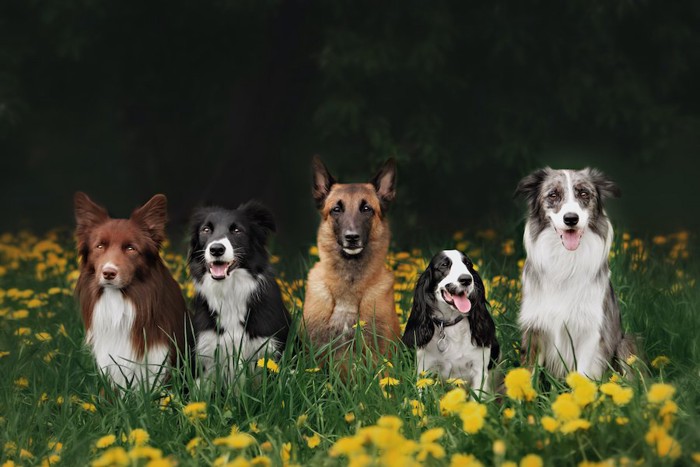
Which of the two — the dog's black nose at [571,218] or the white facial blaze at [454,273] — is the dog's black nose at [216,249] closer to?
the white facial blaze at [454,273]

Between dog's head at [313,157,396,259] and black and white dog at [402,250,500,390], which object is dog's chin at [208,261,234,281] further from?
black and white dog at [402,250,500,390]

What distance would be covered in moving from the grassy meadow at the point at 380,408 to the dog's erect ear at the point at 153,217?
2.81 feet

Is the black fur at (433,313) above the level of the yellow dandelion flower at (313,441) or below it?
above

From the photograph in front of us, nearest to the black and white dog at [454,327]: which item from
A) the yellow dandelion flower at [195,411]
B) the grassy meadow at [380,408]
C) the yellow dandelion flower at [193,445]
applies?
the grassy meadow at [380,408]

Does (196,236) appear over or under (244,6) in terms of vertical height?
under

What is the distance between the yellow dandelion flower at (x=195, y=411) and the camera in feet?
12.5

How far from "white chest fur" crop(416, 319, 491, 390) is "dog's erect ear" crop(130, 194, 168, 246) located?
1607 mm

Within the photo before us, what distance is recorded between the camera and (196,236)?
495 centimetres

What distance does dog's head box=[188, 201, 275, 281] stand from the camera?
4.69 m

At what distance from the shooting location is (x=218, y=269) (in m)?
4.70

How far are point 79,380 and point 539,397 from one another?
2655 millimetres

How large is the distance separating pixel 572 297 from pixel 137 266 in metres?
2.37

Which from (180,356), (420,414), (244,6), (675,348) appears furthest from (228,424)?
(244,6)

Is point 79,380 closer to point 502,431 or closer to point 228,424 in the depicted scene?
point 228,424
